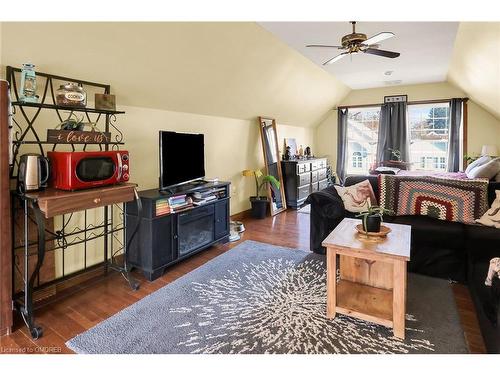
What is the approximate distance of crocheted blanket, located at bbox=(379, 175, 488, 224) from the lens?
287cm

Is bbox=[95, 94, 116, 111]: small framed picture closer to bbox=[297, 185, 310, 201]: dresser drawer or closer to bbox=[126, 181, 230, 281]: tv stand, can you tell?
bbox=[126, 181, 230, 281]: tv stand

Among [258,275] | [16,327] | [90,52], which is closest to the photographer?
[16,327]

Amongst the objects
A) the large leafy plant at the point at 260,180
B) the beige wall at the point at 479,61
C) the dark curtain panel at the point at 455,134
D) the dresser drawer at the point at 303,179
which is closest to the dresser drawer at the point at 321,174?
the dresser drawer at the point at 303,179

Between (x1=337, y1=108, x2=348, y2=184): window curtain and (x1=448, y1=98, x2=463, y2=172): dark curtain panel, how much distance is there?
6.91ft

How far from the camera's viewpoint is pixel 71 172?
2.09 m

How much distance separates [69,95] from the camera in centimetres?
224

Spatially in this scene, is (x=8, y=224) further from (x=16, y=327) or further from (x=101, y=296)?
(x=101, y=296)

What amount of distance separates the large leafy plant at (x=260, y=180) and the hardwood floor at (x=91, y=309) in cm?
178

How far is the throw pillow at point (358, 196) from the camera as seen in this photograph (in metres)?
3.34

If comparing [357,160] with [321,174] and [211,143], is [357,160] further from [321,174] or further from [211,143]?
[211,143]

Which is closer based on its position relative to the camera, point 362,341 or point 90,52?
point 362,341
